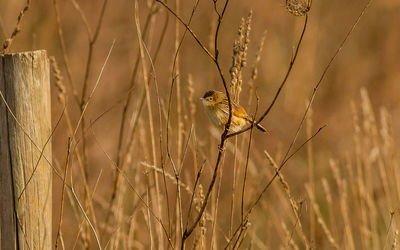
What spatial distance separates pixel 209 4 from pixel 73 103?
2.40 m

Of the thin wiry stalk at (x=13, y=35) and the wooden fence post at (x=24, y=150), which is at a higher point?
the thin wiry stalk at (x=13, y=35)

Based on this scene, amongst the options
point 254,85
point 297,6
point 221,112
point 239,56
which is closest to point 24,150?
point 239,56

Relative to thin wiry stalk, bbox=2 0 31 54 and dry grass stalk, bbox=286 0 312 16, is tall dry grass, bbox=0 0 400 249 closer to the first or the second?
thin wiry stalk, bbox=2 0 31 54

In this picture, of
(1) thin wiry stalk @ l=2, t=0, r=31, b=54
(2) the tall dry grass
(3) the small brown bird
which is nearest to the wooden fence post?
(1) thin wiry stalk @ l=2, t=0, r=31, b=54

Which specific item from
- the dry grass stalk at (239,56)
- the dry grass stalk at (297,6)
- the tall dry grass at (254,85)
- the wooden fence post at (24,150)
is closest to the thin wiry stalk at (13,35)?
the wooden fence post at (24,150)

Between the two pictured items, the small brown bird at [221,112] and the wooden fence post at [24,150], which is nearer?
the wooden fence post at [24,150]

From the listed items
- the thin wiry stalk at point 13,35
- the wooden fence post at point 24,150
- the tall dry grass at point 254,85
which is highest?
the tall dry grass at point 254,85

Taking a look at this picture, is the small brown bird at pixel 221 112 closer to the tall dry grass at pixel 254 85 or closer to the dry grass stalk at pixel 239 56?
the dry grass stalk at pixel 239 56

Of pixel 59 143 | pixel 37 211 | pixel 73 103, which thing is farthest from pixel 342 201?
pixel 73 103

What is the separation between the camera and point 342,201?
4.30 metres

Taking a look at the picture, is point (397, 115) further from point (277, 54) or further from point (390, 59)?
point (277, 54)

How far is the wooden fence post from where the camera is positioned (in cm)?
269

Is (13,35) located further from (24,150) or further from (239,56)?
(239,56)

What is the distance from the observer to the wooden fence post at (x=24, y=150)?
269cm
